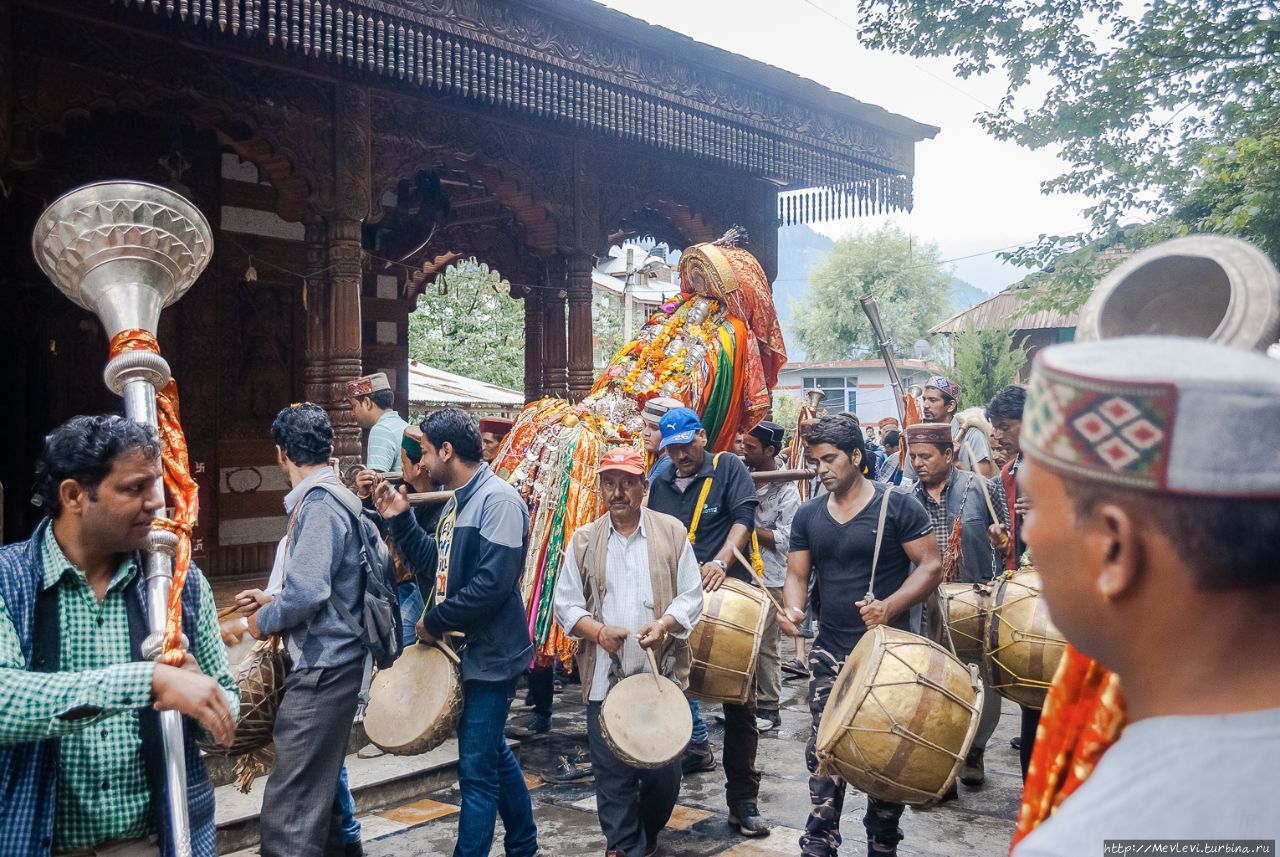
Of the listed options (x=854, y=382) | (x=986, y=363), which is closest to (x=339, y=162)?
(x=986, y=363)

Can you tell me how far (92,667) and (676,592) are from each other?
2682 millimetres

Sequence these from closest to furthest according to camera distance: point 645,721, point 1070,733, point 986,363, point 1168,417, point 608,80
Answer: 1. point 1168,417
2. point 1070,733
3. point 645,721
4. point 608,80
5. point 986,363

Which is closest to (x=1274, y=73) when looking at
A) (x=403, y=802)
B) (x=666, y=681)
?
(x=666, y=681)

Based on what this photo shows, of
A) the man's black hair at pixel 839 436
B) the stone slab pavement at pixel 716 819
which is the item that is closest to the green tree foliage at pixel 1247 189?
the stone slab pavement at pixel 716 819

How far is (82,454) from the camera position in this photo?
106 inches

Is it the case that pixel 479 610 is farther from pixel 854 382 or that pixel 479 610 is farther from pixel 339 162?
pixel 854 382

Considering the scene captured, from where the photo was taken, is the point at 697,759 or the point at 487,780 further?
the point at 697,759

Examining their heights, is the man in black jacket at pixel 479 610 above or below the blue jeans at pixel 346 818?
above

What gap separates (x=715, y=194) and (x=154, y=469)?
8.32 m

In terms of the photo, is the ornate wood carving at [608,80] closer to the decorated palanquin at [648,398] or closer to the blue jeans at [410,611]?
the decorated palanquin at [648,398]

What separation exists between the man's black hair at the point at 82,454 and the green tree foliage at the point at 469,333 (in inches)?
1074

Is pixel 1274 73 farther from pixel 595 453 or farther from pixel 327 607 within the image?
pixel 327 607

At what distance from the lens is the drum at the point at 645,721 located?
14.2 feet

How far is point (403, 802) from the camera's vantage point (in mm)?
6008
